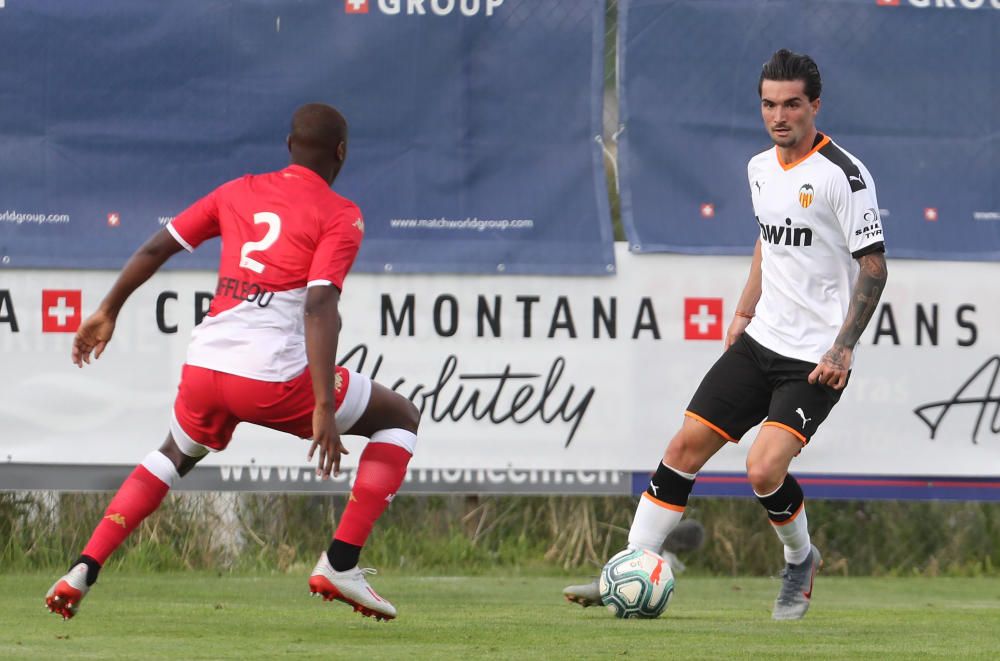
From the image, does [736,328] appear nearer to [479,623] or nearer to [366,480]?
[479,623]

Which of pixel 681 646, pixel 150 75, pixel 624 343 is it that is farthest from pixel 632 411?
pixel 681 646

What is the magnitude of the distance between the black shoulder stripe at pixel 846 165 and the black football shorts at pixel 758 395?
67cm

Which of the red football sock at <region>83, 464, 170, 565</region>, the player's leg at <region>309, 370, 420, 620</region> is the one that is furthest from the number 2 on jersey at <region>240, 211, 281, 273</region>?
the red football sock at <region>83, 464, 170, 565</region>

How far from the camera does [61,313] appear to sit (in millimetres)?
9023

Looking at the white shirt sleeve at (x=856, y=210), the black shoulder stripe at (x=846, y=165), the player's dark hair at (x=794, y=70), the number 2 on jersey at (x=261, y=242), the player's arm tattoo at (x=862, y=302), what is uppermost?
the player's dark hair at (x=794, y=70)

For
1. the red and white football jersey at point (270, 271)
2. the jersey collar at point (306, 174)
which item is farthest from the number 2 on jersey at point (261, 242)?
the jersey collar at point (306, 174)

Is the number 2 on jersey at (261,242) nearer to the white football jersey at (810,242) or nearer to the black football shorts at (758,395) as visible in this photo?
the black football shorts at (758,395)

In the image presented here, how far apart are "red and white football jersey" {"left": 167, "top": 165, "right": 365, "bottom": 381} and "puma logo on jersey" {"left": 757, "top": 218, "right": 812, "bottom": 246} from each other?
1619 millimetres

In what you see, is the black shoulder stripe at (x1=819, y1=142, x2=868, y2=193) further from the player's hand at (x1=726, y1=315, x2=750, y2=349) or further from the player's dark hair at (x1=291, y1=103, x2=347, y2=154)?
the player's dark hair at (x1=291, y1=103, x2=347, y2=154)

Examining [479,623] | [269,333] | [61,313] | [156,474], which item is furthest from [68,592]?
[61,313]

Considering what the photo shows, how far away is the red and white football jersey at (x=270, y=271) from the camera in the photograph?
5.77m

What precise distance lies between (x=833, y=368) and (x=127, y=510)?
2.46m

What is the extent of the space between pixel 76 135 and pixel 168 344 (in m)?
1.20

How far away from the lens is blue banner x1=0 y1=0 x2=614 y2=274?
30.2ft
